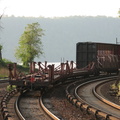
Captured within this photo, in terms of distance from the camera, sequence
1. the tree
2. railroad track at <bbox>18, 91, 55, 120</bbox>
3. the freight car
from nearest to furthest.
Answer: railroad track at <bbox>18, 91, 55, 120</bbox> < the freight car < the tree

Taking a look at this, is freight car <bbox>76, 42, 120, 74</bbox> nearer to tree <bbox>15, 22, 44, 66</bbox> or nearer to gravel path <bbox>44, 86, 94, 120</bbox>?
gravel path <bbox>44, 86, 94, 120</bbox>

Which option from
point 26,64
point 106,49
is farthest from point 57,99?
point 26,64

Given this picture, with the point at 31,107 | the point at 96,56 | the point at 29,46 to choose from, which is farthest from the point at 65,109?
the point at 29,46

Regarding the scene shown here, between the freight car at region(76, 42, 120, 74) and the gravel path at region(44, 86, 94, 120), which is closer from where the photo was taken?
the gravel path at region(44, 86, 94, 120)

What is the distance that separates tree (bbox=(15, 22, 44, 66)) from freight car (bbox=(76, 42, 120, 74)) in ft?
63.8

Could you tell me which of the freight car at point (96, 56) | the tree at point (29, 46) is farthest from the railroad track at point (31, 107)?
the tree at point (29, 46)

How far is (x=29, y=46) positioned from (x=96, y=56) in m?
22.7

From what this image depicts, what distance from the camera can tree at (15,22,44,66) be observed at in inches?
1976

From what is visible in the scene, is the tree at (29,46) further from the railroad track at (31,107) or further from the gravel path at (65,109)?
the gravel path at (65,109)

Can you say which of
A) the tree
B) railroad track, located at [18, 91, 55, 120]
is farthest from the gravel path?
the tree

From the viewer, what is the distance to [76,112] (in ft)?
41.5

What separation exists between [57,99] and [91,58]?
16.0 m

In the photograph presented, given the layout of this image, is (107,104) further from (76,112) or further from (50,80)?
(50,80)

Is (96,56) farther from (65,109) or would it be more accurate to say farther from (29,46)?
Answer: (29,46)
